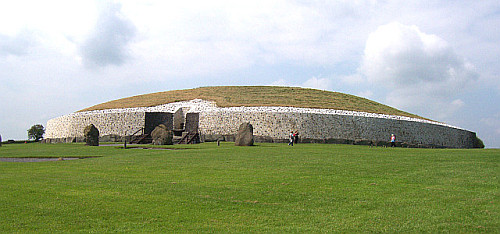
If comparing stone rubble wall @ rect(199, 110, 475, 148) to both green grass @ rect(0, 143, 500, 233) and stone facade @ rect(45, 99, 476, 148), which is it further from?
green grass @ rect(0, 143, 500, 233)

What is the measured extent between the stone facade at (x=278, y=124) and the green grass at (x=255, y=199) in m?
24.3

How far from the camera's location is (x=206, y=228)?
6.74m

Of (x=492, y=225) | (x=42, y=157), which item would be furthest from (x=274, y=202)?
(x=42, y=157)

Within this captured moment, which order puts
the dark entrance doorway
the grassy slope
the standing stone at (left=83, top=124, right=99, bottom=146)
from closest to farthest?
the standing stone at (left=83, top=124, right=99, bottom=146) < the dark entrance doorway < the grassy slope

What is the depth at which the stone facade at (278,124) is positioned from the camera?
3769 centimetres

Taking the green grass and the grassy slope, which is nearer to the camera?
the green grass

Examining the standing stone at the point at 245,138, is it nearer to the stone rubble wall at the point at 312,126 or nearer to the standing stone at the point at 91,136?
the stone rubble wall at the point at 312,126

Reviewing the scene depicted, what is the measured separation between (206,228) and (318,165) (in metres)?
7.54

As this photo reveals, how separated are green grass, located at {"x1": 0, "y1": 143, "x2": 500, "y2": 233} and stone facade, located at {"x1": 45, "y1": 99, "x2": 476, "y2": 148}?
2430 centimetres

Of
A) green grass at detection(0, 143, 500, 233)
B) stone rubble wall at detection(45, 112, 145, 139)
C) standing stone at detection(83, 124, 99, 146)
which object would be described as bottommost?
green grass at detection(0, 143, 500, 233)

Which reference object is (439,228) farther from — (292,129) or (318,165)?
(292,129)

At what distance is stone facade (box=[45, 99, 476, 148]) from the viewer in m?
37.7

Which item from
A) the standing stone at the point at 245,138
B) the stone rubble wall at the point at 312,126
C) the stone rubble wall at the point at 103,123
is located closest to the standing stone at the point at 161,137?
the standing stone at the point at 245,138

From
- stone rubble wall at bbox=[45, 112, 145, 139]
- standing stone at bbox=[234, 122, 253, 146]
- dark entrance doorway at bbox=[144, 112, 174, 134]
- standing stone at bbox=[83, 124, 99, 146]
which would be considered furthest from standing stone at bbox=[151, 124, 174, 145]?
stone rubble wall at bbox=[45, 112, 145, 139]
